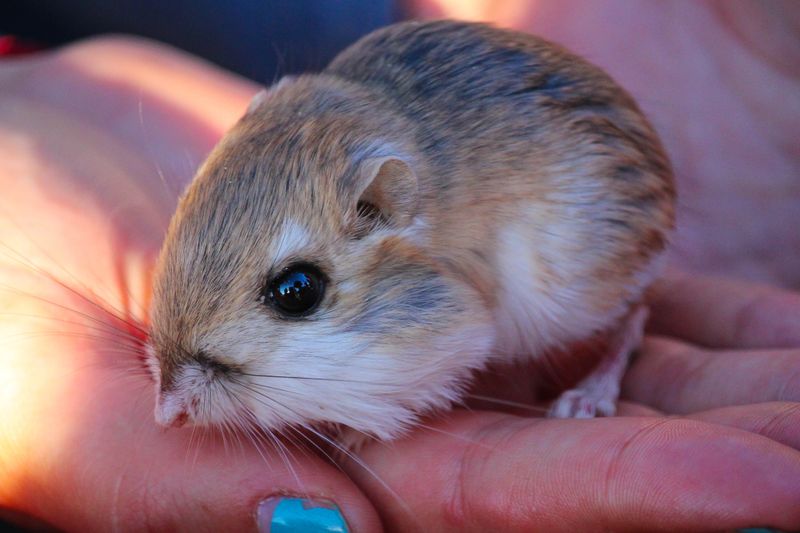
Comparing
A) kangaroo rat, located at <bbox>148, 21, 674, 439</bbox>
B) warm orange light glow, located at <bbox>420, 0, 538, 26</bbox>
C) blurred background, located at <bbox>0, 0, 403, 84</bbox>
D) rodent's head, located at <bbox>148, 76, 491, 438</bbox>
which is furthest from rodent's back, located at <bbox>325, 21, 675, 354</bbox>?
blurred background, located at <bbox>0, 0, 403, 84</bbox>

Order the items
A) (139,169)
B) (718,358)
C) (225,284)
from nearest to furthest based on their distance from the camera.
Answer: (225,284), (718,358), (139,169)

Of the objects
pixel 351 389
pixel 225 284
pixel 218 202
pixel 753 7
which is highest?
pixel 753 7

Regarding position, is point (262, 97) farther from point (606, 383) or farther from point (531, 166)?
point (606, 383)

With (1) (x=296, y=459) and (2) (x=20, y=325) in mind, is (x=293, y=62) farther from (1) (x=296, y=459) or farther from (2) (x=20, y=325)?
(1) (x=296, y=459)

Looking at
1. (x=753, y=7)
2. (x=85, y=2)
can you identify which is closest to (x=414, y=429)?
(x=753, y=7)

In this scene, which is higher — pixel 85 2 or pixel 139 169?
pixel 85 2

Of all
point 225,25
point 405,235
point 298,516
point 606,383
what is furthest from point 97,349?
point 225,25

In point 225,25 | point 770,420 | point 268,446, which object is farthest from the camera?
point 225,25
